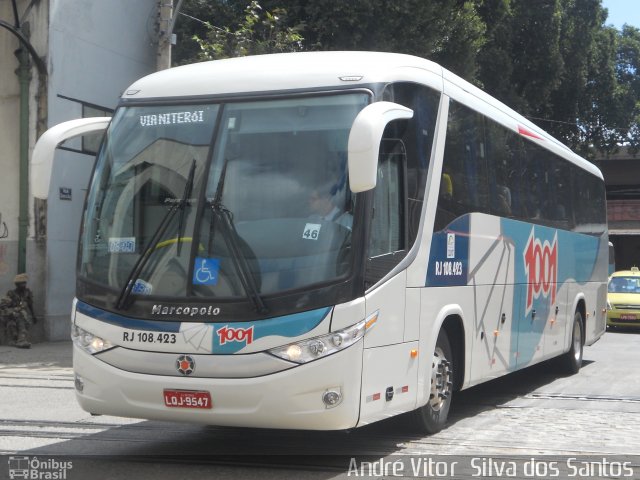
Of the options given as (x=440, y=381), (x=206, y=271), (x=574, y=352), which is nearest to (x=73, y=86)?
(x=574, y=352)

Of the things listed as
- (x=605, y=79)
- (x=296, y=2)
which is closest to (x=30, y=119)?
(x=296, y=2)

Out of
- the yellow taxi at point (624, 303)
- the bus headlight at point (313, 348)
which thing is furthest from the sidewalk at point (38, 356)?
the yellow taxi at point (624, 303)

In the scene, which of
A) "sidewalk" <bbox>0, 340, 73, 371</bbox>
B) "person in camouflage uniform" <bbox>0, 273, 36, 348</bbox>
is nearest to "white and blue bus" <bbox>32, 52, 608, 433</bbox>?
"sidewalk" <bbox>0, 340, 73, 371</bbox>

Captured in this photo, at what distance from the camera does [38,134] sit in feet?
56.5

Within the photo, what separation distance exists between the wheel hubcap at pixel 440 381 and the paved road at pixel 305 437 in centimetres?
34

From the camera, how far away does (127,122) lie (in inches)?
300

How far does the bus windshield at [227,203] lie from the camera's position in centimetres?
678

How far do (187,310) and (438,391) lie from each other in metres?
2.84

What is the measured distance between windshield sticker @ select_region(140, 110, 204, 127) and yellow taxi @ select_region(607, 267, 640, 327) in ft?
65.4

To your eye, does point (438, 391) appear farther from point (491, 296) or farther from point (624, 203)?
point (624, 203)

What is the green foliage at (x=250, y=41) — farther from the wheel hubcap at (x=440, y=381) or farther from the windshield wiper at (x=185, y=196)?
the windshield wiper at (x=185, y=196)

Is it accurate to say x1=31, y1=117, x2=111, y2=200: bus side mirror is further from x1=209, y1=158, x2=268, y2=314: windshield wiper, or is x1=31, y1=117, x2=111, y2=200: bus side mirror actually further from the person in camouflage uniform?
Answer: the person in camouflage uniform

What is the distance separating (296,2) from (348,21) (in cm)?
149

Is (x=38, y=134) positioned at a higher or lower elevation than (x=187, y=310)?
higher
